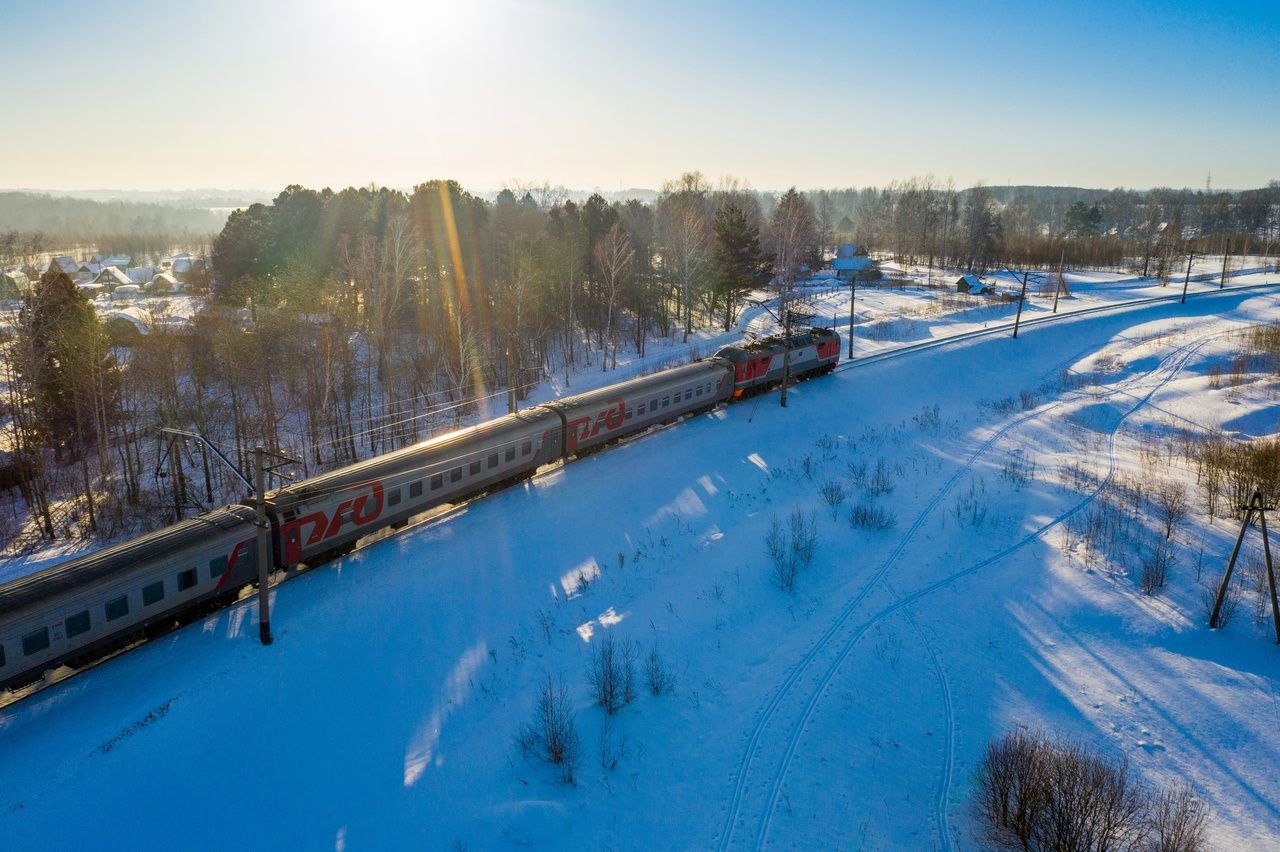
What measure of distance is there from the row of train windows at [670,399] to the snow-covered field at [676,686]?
4.12 meters

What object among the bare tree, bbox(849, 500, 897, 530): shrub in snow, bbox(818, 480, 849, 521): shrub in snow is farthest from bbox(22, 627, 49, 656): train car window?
the bare tree

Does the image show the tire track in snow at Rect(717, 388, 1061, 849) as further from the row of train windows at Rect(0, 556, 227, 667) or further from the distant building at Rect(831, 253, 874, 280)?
the distant building at Rect(831, 253, 874, 280)

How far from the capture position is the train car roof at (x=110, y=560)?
46.6 feet

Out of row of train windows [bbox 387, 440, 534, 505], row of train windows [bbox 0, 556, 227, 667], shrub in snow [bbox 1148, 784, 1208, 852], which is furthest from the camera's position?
row of train windows [bbox 387, 440, 534, 505]

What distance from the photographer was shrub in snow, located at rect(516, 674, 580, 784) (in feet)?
44.1

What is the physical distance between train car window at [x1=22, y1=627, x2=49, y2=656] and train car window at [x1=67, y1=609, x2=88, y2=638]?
0.41 meters

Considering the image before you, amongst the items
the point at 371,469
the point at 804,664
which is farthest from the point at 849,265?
the point at 804,664

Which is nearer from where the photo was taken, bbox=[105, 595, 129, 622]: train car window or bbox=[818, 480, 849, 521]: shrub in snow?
bbox=[105, 595, 129, 622]: train car window

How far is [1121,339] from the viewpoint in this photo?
59000mm

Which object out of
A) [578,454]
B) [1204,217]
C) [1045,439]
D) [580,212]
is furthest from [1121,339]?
[1204,217]

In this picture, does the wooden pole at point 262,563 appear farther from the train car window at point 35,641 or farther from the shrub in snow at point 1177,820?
the shrub in snow at point 1177,820

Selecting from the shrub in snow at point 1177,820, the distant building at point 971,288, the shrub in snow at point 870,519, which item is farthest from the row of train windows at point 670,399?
the distant building at point 971,288

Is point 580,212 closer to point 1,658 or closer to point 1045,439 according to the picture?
point 1045,439

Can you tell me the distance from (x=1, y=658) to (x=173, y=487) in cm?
2017
